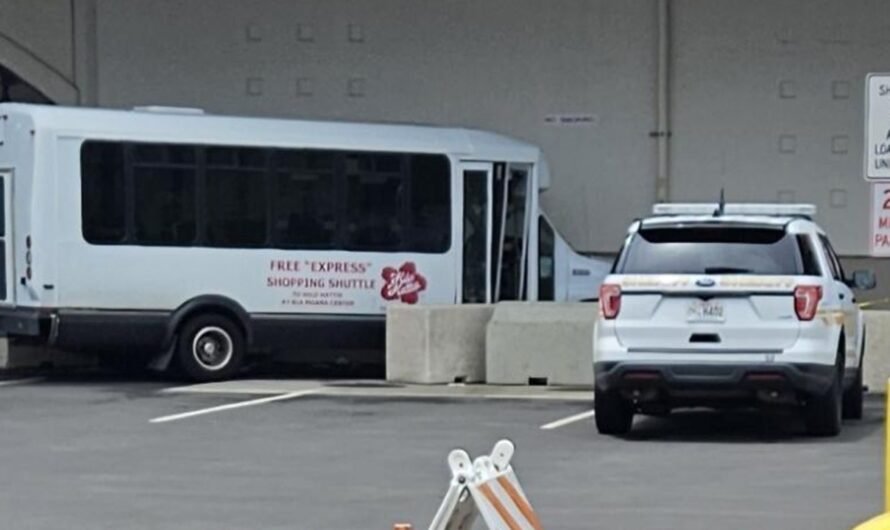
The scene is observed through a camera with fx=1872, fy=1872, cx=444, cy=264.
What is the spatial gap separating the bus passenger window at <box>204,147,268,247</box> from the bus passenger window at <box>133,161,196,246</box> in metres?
0.22

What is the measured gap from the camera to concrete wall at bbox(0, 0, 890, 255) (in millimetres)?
26734

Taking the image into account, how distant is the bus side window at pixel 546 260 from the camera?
2334cm

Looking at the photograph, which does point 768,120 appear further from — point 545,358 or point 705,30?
point 545,358

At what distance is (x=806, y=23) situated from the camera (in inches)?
1046

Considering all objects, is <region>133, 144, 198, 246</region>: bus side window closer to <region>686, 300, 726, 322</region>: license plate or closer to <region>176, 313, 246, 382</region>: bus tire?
<region>176, 313, 246, 382</region>: bus tire

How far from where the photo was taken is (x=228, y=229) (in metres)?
21.3

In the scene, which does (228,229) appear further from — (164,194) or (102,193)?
(102,193)

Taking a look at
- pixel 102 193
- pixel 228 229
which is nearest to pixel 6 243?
pixel 102 193

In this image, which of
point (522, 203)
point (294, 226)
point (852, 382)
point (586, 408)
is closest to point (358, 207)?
point (294, 226)

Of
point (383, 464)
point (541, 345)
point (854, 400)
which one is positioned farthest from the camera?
point (541, 345)

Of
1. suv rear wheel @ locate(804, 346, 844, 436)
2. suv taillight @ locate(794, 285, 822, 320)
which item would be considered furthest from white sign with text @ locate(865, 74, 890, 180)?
suv rear wheel @ locate(804, 346, 844, 436)

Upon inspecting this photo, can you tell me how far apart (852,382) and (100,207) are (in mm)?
8838

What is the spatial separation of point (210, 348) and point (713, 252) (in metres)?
8.17

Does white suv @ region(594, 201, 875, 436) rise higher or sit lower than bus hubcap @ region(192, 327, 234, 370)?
higher
